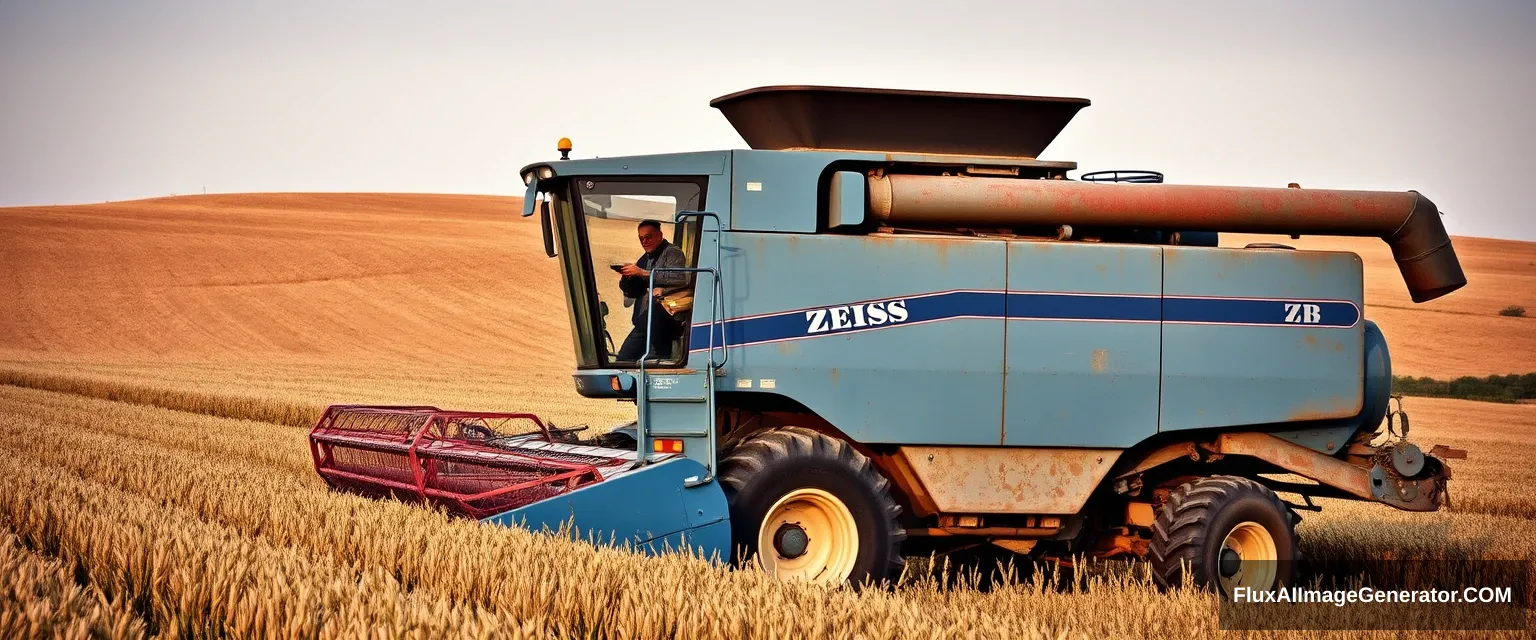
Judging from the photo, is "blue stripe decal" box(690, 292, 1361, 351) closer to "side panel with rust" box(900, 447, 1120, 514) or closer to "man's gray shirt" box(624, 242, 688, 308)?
"man's gray shirt" box(624, 242, 688, 308)

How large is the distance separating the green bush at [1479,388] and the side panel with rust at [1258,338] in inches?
1199

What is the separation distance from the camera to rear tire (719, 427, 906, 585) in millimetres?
7090

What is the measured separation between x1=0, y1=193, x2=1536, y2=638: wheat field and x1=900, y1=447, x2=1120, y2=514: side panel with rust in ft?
1.58

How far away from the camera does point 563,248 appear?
7961 millimetres

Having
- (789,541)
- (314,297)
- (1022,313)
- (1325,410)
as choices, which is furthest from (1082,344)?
(314,297)

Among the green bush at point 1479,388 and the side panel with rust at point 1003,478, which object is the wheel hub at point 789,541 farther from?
the green bush at point 1479,388

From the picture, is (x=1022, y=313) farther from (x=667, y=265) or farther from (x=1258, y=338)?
(x=667, y=265)

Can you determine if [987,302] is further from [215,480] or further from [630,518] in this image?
[215,480]

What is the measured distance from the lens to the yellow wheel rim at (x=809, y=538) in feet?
23.5

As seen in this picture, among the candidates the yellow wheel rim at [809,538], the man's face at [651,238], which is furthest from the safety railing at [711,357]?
the yellow wheel rim at [809,538]

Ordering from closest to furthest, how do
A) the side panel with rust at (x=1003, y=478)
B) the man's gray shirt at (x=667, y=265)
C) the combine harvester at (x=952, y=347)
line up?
1. the combine harvester at (x=952, y=347)
2. the man's gray shirt at (x=667, y=265)
3. the side panel with rust at (x=1003, y=478)

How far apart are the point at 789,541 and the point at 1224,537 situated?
2.73 meters

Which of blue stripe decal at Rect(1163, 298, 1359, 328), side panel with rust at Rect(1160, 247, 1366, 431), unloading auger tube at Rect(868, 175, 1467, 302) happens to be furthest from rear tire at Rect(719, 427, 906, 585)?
blue stripe decal at Rect(1163, 298, 1359, 328)

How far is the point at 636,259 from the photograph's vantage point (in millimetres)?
7754
